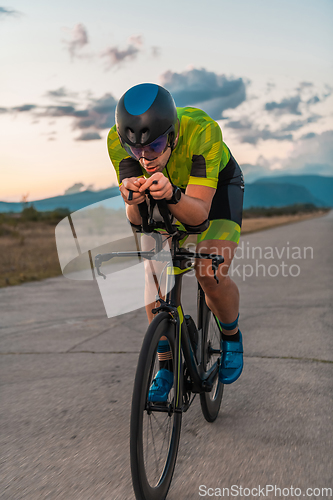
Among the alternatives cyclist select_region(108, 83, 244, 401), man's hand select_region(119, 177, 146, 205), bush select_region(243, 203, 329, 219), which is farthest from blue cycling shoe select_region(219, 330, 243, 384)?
bush select_region(243, 203, 329, 219)

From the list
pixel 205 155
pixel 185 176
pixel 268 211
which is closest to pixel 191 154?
pixel 205 155

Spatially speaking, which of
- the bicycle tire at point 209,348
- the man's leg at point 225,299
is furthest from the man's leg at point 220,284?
the bicycle tire at point 209,348

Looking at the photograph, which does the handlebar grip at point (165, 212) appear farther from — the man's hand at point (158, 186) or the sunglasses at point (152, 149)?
the sunglasses at point (152, 149)

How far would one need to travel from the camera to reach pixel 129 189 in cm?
211

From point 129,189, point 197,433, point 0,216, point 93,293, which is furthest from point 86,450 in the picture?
point 0,216

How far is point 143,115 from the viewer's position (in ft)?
7.17

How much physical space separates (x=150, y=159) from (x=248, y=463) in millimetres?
1734

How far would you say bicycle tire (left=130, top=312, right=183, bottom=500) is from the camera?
82.7 inches

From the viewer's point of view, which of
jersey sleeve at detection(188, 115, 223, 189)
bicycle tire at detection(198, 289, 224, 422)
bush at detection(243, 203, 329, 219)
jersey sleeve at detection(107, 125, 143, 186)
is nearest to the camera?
jersey sleeve at detection(188, 115, 223, 189)

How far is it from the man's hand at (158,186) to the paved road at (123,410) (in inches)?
58.8

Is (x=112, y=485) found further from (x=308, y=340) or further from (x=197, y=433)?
(x=308, y=340)

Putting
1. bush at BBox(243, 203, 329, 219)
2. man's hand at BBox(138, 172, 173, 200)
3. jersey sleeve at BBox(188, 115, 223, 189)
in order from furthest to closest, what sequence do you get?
bush at BBox(243, 203, 329, 219) → jersey sleeve at BBox(188, 115, 223, 189) → man's hand at BBox(138, 172, 173, 200)

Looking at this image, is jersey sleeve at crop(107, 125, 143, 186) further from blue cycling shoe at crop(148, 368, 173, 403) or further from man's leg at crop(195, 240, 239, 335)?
blue cycling shoe at crop(148, 368, 173, 403)

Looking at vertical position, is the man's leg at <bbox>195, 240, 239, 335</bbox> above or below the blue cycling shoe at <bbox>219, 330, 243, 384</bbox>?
above
